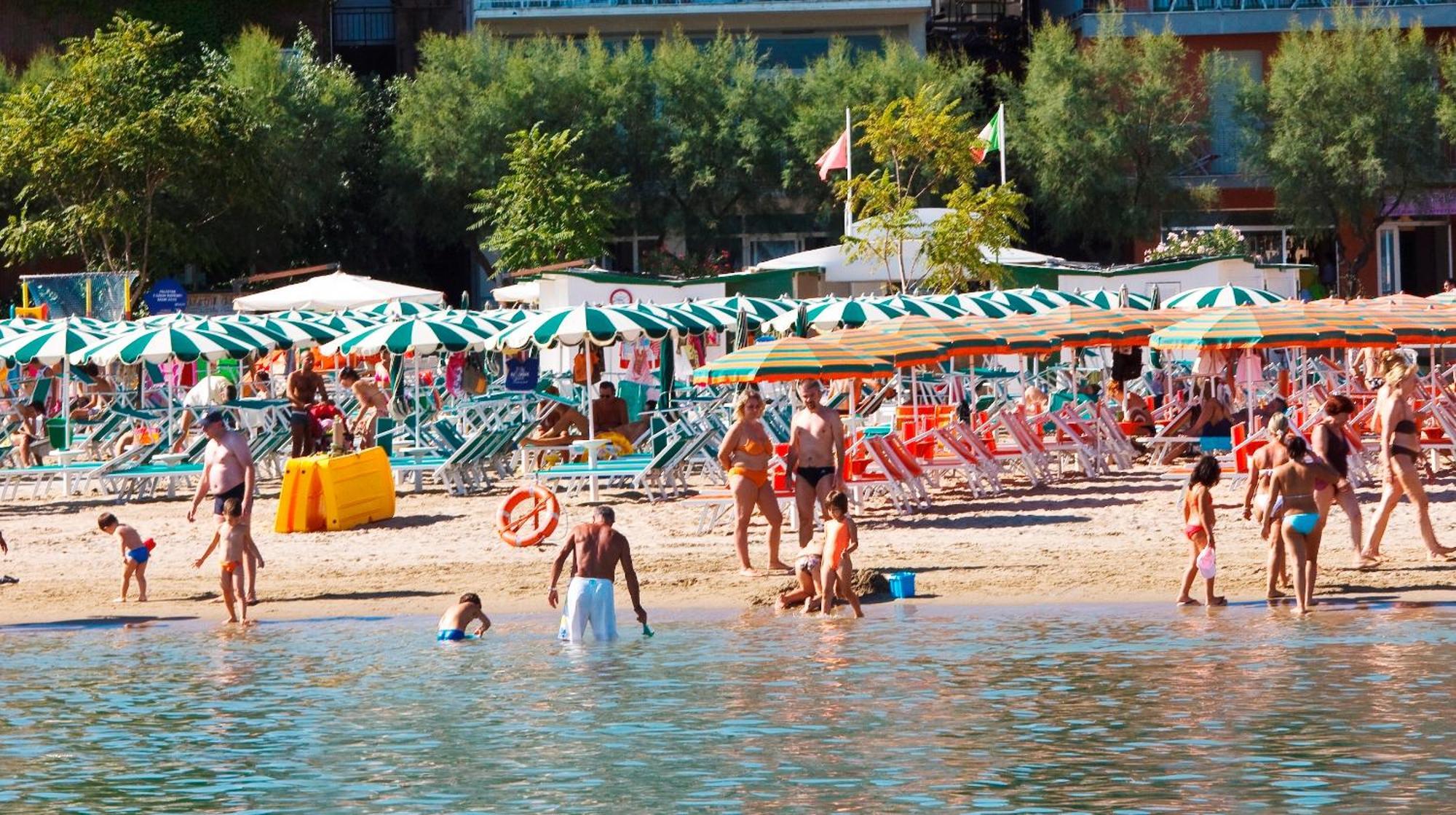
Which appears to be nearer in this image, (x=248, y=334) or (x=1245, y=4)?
(x=248, y=334)

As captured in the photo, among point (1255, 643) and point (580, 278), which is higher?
point (580, 278)

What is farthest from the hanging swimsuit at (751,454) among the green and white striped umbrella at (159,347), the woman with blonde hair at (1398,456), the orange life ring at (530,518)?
the green and white striped umbrella at (159,347)

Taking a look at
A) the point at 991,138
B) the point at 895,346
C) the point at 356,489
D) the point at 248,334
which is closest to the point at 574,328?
the point at 356,489

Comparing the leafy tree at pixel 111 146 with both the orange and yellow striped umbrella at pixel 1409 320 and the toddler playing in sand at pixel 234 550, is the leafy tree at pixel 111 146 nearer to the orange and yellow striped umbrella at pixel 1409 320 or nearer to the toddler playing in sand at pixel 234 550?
the orange and yellow striped umbrella at pixel 1409 320

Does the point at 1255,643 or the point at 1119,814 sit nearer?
the point at 1119,814

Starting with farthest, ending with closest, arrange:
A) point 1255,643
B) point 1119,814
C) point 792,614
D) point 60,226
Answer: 1. point 60,226
2. point 792,614
3. point 1255,643
4. point 1119,814

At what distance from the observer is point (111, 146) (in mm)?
43188

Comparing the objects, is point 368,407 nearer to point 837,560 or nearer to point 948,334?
point 948,334

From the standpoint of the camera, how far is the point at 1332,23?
48.5 metres

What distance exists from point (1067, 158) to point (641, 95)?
8.86m

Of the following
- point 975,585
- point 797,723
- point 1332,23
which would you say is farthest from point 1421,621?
point 1332,23

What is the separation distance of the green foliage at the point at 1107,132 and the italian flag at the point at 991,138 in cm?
392

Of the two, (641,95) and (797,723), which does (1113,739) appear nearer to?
(797,723)

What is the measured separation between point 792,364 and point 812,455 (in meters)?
1.94
